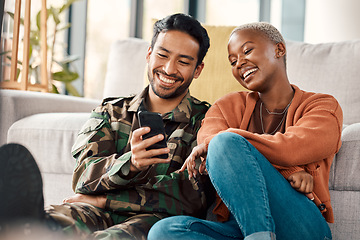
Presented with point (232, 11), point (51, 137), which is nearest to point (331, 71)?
point (51, 137)

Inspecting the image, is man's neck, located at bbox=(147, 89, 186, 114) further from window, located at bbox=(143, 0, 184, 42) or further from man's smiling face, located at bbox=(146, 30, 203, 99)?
window, located at bbox=(143, 0, 184, 42)

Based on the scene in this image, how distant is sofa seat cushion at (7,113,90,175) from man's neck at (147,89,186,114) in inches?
14.0

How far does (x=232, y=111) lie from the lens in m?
1.18

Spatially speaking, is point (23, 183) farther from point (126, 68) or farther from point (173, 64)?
point (126, 68)

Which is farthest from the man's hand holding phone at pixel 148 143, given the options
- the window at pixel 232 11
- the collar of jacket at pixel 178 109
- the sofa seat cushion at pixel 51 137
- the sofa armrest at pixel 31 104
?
the window at pixel 232 11

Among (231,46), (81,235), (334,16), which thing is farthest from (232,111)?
(334,16)

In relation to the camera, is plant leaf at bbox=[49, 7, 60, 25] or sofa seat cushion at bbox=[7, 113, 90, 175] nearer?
sofa seat cushion at bbox=[7, 113, 90, 175]

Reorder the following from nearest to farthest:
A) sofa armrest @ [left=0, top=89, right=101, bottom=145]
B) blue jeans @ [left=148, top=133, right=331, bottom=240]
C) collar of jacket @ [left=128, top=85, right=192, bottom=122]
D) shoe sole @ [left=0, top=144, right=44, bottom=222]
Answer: shoe sole @ [left=0, top=144, right=44, bottom=222]
blue jeans @ [left=148, top=133, right=331, bottom=240]
collar of jacket @ [left=128, top=85, right=192, bottom=122]
sofa armrest @ [left=0, top=89, right=101, bottom=145]

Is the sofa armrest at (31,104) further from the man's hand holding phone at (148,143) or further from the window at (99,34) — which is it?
the window at (99,34)

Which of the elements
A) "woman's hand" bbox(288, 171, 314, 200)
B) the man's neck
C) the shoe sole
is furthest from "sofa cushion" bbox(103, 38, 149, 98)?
the shoe sole

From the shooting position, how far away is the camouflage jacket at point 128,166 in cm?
110

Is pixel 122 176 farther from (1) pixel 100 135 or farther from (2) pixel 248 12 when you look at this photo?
(2) pixel 248 12

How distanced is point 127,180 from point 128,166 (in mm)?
37

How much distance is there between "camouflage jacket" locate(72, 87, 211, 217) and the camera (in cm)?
110
